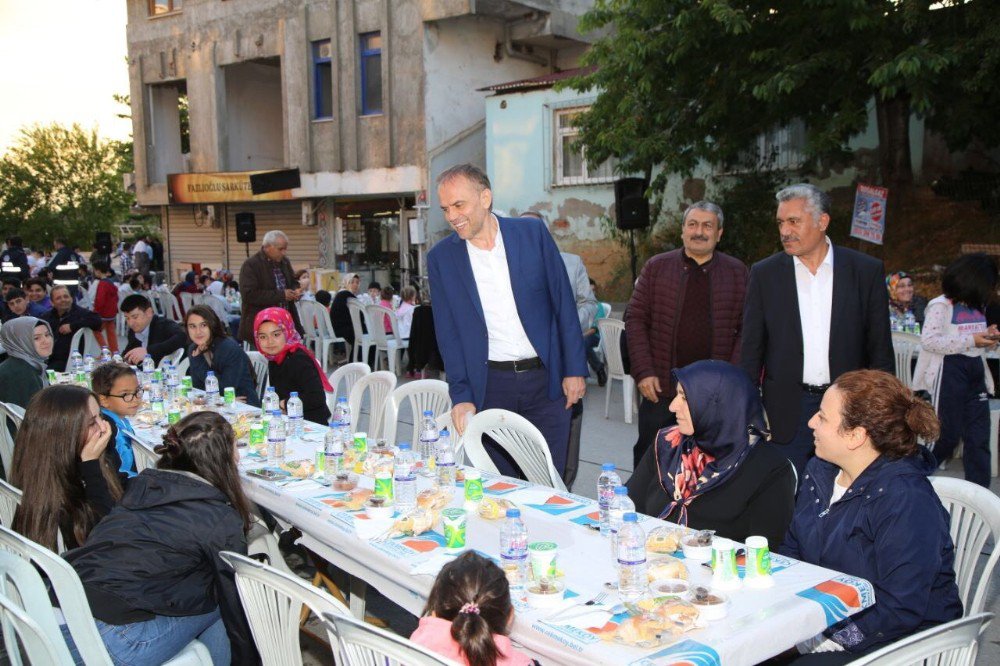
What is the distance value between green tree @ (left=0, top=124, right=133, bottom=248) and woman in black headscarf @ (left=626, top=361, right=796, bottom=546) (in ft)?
130

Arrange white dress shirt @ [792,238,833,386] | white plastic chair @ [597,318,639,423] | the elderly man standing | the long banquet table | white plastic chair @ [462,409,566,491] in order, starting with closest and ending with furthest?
the long banquet table → white plastic chair @ [462,409,566,491] → white dress shirt @ [792,238,833,386] → white plastic chair @ [597,318,639,423] → the elderly man standing

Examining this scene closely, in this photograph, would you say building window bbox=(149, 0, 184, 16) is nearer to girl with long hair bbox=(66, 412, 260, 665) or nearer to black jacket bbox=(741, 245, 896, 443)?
black jacket bbox=(741, 245, 896, 443)

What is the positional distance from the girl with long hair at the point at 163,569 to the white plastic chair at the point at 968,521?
2.34m

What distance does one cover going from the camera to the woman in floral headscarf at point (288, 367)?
5.49 meters

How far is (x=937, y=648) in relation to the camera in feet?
6.16

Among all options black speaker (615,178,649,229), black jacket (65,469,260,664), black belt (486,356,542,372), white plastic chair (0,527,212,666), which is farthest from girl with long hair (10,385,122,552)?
black speaker (615,178,649,229)

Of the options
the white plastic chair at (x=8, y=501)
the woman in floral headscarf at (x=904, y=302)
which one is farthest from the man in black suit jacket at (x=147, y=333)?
the woman in floral headscarf at (x=904, y=302)

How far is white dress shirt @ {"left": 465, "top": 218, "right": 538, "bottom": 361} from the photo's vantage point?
416 centimetres

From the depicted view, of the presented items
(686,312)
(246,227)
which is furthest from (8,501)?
(246,227)

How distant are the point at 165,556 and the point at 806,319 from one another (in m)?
2.98

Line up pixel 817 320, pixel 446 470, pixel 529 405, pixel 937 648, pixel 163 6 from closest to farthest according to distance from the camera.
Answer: pixel 937 648, pixel 446 470, pixel 817 320, pixel 529 405, pixel 163 6

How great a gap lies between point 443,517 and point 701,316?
2440mm

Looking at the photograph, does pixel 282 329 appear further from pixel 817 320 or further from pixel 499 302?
pixel 817 320

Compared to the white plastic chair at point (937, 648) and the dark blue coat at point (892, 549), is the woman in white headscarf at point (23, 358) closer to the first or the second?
the dark blue coat at point (892, 549)
